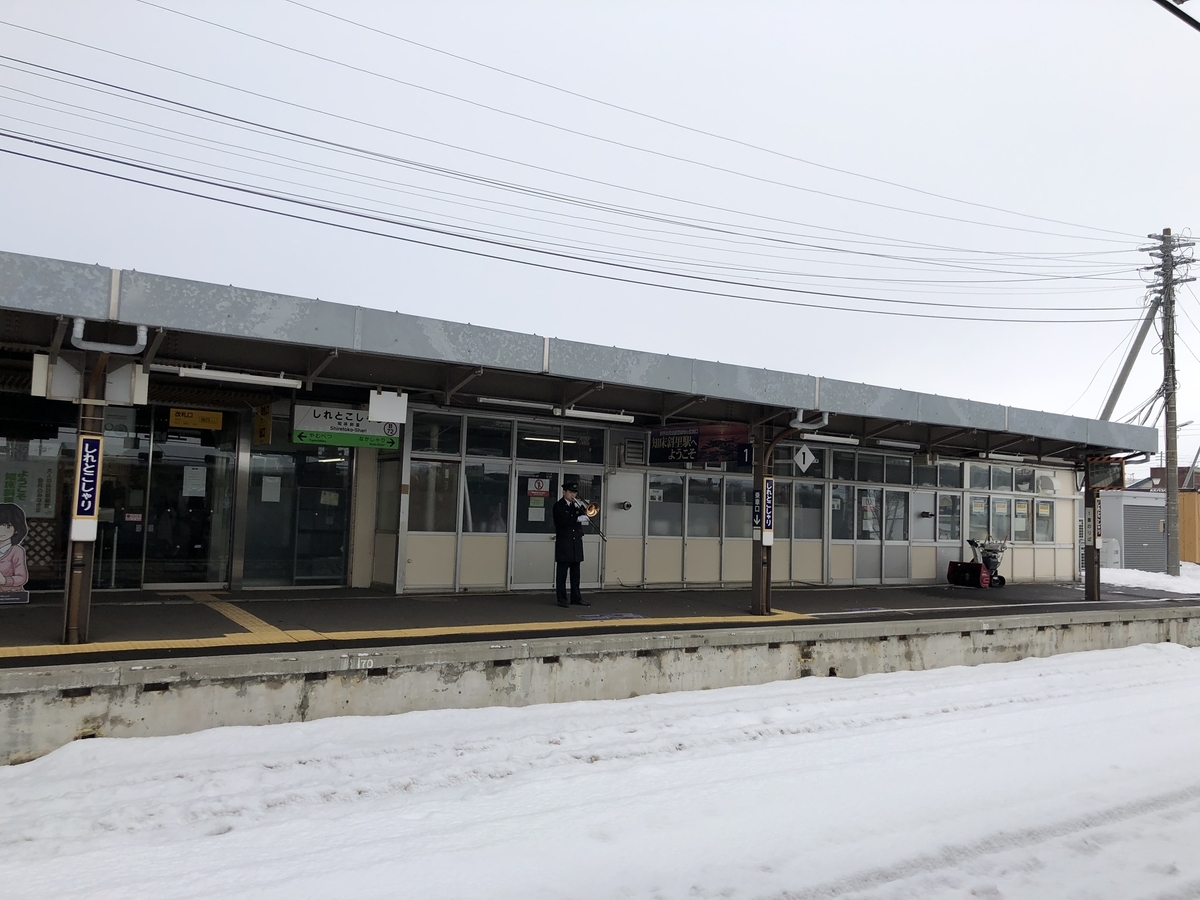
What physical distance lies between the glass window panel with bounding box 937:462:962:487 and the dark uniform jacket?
960cm

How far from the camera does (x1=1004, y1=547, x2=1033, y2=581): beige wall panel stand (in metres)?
19.7

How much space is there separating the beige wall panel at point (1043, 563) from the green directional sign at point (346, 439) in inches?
583

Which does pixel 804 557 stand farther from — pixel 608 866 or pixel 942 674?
pixel 608 866

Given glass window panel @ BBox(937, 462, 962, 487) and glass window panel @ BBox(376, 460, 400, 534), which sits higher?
glass window panel @ BBox(937, 462, 962, 487)

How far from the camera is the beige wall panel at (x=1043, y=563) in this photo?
2020cm

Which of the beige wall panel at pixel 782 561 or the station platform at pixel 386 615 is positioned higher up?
the beige wall panel at pixel 782 561

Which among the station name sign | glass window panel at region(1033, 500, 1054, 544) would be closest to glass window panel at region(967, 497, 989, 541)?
glass window panel at region(1033, 500, 1054, 544)

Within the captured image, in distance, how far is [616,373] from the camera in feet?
33.8

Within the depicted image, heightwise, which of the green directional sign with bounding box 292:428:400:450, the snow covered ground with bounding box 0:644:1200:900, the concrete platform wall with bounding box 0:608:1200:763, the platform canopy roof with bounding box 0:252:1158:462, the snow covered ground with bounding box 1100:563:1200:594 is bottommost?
the snow covered ground with bounding box 0:644:1200:900

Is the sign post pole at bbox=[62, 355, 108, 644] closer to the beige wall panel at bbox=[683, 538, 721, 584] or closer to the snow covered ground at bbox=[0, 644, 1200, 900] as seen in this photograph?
the snow covered ground at bbox=[0, 644, 1200, 900]

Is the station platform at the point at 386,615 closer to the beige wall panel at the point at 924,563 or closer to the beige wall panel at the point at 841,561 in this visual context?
the beige wall panel at the point at 841,561

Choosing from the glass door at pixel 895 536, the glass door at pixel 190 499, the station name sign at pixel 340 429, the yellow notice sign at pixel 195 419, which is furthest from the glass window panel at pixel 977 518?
the yellow notice sign at pixel 195 419

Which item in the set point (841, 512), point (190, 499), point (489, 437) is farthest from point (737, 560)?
point (190, 499)

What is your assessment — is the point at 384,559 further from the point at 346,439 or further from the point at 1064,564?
the point at 1064,564
